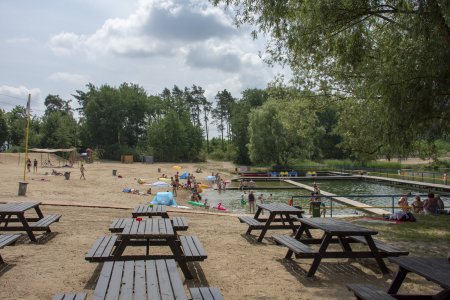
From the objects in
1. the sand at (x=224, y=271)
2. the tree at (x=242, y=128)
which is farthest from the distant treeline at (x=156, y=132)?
the sand at (x=224, y=271)

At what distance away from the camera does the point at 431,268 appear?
421 cm

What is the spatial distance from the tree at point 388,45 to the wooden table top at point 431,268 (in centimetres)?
448

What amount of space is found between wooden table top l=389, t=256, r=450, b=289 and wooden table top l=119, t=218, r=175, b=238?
9.38 feet

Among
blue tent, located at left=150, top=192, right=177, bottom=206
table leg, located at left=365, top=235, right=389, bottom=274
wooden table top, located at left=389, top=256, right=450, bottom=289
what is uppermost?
wooden table top, located at left=389, top=256, right=450, bottom=289

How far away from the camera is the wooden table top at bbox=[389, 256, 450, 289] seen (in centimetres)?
382

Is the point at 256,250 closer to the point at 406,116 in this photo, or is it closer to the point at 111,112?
the point at 406,116

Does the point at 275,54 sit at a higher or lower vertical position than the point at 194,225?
higher

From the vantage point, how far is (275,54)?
41.2ft

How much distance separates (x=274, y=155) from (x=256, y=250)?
45.1m

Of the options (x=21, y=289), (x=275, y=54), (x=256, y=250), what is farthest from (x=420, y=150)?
(x=21, y=289)

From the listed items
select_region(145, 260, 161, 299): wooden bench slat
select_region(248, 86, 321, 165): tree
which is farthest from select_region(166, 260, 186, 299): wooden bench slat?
select_region(248, 86, 321, 165): tree

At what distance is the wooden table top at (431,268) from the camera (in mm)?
3823

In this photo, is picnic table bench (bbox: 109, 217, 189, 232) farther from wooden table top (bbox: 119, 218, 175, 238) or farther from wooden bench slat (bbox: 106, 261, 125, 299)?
wooden bench slat (bbox: 106, 261, 125, 299)

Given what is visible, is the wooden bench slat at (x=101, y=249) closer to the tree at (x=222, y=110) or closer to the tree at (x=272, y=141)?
the tree at (x=272, y=141)
